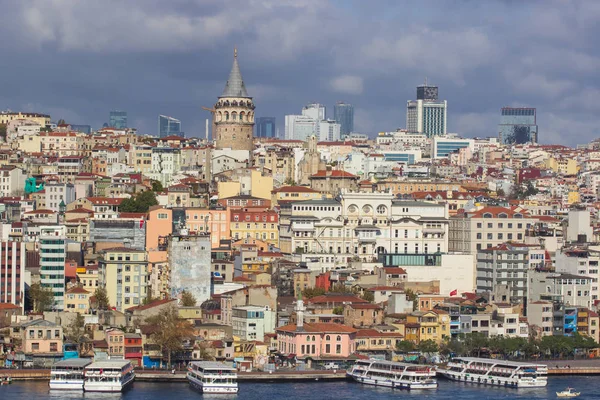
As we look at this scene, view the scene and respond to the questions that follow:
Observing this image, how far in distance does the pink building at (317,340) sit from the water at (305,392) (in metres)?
1.53

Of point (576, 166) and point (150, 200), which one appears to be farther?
point (576, 166)

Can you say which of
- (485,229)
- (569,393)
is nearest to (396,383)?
(569,393)

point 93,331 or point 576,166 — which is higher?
point 576,166

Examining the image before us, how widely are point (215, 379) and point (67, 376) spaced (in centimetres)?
406

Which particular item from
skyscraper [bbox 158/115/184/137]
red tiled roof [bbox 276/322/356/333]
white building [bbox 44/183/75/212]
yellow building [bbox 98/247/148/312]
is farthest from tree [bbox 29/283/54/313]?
skyscraper [bbox 158/115/184/137]

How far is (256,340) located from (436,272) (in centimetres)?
1033

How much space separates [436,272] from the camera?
55.2m

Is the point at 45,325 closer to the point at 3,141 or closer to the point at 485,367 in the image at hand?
the point at 485,367

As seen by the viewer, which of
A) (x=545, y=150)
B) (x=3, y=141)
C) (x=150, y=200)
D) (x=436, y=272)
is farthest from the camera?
(x=545, y=150)

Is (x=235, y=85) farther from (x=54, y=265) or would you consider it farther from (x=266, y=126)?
(x=266, y=126)

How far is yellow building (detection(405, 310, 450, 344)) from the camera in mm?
48250

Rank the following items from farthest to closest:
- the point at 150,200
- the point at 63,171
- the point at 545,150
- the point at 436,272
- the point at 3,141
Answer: the point at 545,150
the point at 3,141
the point at 63,171
the point at 150,200
the point at 436,272

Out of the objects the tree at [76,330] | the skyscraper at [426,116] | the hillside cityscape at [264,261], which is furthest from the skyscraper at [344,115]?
the tree at [76,330]

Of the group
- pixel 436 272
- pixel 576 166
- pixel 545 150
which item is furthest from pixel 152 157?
pixel 545 150
